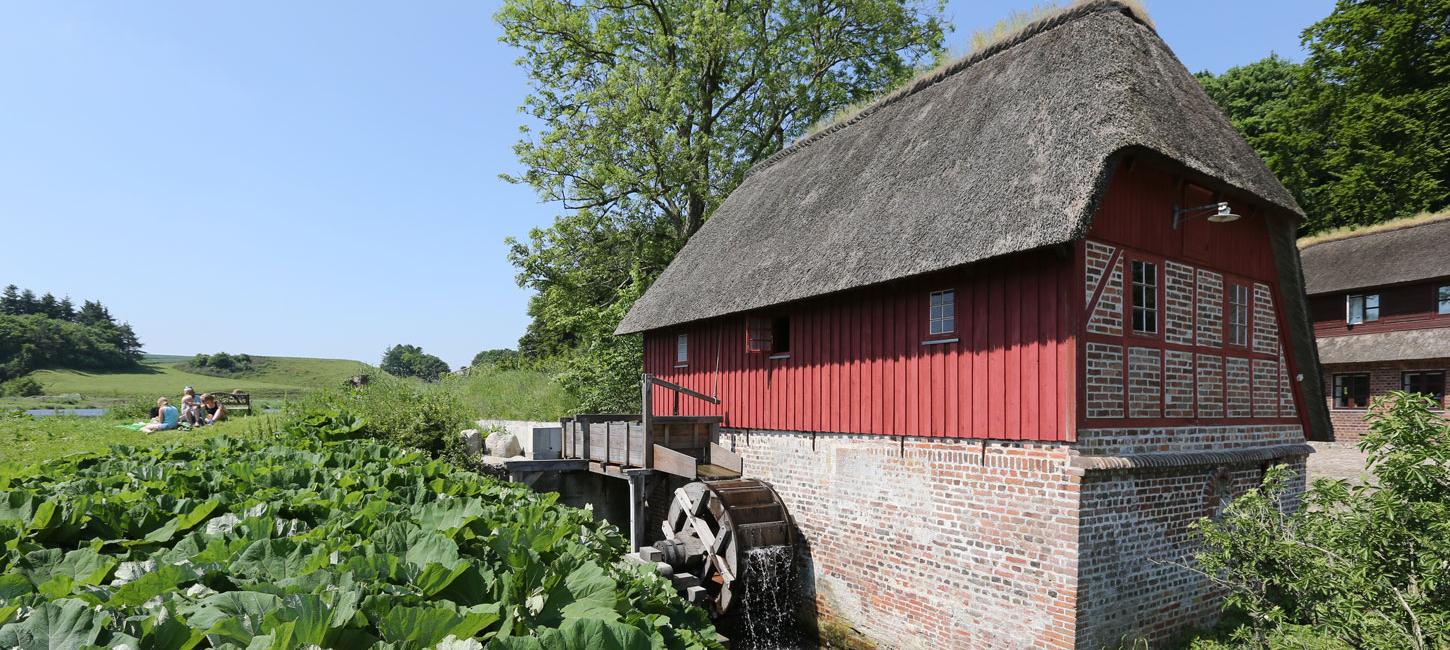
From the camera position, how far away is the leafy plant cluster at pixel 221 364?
79750 millimetres

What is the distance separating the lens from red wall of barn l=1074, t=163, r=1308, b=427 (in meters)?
7.66

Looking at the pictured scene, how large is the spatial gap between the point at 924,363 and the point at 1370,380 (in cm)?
2024

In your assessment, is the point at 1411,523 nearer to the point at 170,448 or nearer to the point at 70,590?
the point at 70,590

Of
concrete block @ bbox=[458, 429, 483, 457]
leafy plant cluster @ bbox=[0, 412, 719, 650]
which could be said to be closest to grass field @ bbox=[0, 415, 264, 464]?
concrete block @ bbox=[458, 429, 483, 457]

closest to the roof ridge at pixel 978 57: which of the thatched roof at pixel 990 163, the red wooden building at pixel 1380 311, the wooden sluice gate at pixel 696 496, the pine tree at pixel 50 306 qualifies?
the thatched roof at pixel 990 163

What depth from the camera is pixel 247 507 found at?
139 inches

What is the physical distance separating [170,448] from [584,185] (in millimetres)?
14364

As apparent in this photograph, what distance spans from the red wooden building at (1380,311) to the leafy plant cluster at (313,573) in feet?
79.4

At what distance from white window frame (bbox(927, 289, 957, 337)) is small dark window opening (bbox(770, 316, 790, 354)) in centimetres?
289

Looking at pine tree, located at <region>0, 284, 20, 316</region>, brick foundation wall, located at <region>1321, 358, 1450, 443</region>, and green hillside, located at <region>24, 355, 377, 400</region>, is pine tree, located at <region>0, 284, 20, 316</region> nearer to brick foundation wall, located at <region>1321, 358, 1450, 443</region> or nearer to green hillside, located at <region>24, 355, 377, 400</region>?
green hillside, located at <region>24, 355, 377, 400</region>

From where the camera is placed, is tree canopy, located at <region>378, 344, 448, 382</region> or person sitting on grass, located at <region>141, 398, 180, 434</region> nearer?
person sitting on grass, located at <region>141, 398, 180, 434</region>

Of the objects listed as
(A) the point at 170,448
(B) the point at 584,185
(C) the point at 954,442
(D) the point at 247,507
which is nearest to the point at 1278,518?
(C) the point at 954,442

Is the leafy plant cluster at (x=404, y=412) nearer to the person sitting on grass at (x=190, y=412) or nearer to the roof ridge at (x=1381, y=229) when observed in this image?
the person sitting on grass at (x=190, y=412)

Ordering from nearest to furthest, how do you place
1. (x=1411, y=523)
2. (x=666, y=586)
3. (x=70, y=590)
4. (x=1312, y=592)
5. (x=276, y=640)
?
1. (x=276, y=640)
2. (x=70, y=590)
3. (x=666, y=586)
4. (x=1411, y=523)
5. (x=1312, y=592)
